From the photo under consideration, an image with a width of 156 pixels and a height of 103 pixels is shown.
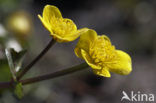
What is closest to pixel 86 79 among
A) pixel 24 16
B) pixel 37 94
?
pixel 37 94

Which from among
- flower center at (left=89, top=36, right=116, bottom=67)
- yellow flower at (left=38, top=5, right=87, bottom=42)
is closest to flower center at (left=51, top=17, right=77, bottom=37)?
yellow flower at (left=38, top=5, right=87, bottom=42)

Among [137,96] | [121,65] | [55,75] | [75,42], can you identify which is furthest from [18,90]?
[75,42]

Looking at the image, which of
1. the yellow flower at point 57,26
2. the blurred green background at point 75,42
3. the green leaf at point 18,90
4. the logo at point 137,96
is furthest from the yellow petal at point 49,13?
the logo at point 137,96

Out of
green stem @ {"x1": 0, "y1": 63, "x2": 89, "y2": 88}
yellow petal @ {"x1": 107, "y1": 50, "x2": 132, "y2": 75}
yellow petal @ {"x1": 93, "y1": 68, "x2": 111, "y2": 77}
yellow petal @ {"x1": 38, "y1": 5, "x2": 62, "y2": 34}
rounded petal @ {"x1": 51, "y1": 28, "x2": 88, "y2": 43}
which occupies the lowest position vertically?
yellow petal @ {"x1": 107, "y1": 50, "x2": 132, "y2": 75}

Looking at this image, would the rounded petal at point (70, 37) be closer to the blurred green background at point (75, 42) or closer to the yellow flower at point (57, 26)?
the yellow flower at point (57, 26)

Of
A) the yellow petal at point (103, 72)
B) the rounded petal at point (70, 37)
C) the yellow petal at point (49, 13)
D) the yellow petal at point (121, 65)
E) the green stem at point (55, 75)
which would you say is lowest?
the yellow petal at point (121, 65)

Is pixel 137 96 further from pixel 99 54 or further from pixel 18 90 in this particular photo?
pixel 18 90

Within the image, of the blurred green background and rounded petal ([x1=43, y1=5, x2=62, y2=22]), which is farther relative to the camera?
the blurred green background

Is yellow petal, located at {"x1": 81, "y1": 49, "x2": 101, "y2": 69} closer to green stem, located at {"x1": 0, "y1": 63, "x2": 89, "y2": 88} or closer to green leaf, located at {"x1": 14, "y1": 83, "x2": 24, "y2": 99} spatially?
green stem, located at {"x1": 0, "y1": 63, "x2": 89, "y2": 88}
